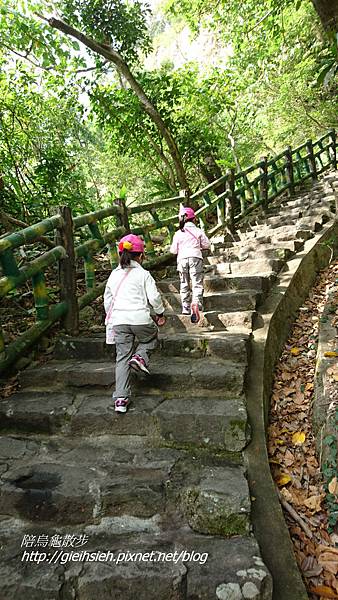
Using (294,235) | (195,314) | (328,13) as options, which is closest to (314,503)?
(195,314)

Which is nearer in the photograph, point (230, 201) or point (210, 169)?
point (230, 201)

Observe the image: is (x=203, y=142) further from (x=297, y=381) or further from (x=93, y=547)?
(x=93, y=547)

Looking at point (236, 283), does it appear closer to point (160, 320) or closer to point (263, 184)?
point (160, 320)

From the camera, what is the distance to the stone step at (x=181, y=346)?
10.7ft

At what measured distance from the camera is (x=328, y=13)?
424 cm

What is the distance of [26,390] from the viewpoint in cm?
335

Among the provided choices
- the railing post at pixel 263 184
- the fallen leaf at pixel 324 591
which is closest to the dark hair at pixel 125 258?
the fallen leaf at pixel 324 591

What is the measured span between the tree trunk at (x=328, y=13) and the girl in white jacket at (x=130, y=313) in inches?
133

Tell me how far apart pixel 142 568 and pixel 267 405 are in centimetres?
159

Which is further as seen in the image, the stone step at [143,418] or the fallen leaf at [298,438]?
the fallen leaf at [298,438]

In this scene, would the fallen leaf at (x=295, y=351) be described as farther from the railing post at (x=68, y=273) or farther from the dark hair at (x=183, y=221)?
the railing post at (x=68, y=273)

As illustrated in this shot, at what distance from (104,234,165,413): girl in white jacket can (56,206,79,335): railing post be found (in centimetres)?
97

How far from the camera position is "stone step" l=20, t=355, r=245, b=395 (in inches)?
117

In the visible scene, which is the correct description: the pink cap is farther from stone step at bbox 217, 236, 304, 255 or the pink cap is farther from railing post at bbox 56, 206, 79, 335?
stone step at bbox 217, 236, 304, 255
